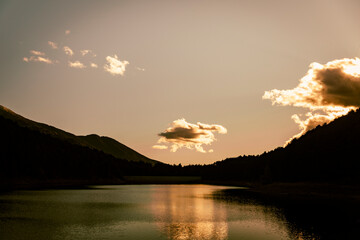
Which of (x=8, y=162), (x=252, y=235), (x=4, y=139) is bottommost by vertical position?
(x=252, y=235)

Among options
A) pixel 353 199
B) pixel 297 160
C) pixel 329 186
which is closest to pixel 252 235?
pixel 353 199

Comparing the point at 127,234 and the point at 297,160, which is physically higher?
the point at 297,160

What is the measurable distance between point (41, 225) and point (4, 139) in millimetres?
158054

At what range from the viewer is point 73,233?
1663 inches

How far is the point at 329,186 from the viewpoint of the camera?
12512 centimetres

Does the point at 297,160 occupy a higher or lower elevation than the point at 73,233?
higher

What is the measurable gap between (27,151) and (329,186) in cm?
16279

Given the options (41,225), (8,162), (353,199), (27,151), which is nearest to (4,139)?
(27,151)

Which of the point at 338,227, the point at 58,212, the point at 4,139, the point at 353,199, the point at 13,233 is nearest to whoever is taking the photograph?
the point at 13,233

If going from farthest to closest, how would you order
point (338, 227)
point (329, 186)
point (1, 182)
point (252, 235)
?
point (1, 182) < point (329, 186) < point (338, 227) < point (252, 235)

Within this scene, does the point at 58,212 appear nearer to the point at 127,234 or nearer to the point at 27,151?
the point at 127,234

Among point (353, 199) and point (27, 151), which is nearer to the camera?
point (353, 199)

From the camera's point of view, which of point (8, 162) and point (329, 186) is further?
point (8, 162)

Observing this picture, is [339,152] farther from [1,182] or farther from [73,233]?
[1,182]
